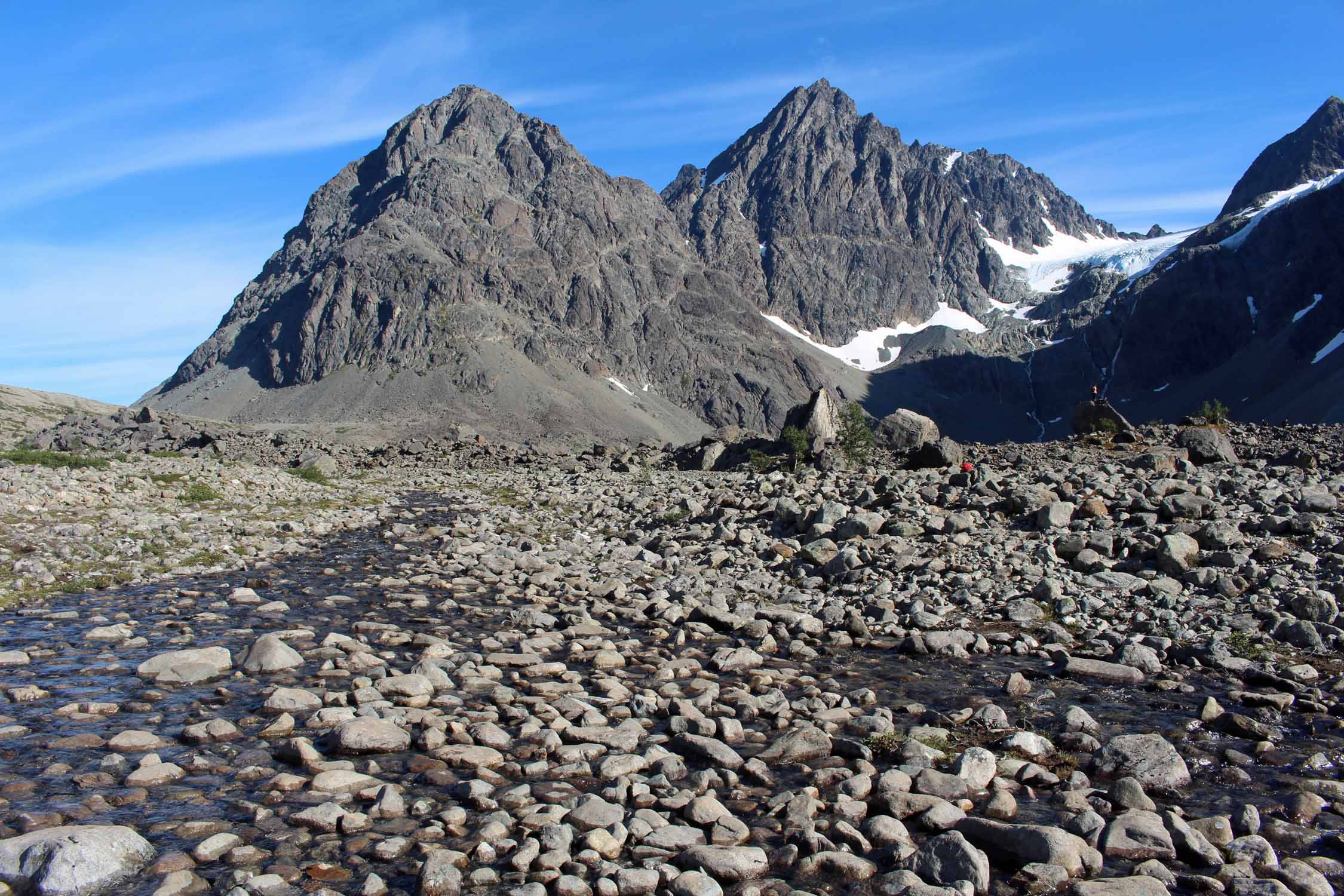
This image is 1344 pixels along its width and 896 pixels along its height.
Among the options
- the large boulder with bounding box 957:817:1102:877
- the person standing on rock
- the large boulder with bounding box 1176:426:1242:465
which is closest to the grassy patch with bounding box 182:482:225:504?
the person standing on rock

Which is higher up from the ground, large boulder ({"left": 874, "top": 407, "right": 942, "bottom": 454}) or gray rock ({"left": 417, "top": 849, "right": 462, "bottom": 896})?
large boulder ({"left": 874, "top": 407, "right": 942, "bottom": 454})

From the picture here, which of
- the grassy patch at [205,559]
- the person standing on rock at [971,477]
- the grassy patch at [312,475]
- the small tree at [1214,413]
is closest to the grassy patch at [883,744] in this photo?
the grassy patch at [205,559]

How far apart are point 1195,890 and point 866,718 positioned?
3.89 metres

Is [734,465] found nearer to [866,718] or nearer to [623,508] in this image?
[623,508]

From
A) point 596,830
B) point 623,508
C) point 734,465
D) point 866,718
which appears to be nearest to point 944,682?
point 866,718

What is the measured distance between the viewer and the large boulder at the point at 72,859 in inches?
232

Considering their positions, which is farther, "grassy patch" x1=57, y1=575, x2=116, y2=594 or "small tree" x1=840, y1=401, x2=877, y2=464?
"small tree" x1=840, y1=401, x2=877, y2=464

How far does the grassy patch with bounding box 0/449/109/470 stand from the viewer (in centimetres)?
3747

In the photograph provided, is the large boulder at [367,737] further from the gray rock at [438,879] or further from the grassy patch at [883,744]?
the grassy patch at [883,744]

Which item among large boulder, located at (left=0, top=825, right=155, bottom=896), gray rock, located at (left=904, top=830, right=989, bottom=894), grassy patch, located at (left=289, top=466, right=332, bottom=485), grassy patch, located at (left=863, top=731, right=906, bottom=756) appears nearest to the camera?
large boulder, located at (left=0, top=825, right=155, bottom=896)

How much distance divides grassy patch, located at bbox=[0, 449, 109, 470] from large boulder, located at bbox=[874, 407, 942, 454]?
5209 cm

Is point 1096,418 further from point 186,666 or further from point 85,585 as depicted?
point 186,666

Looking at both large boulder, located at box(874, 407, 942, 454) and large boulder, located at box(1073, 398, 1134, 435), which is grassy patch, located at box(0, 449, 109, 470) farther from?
large boulder, located at box(1073, 398, 1134, 435)

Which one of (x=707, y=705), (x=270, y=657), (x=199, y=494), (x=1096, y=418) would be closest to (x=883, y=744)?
(x=707, y=705)
